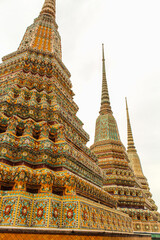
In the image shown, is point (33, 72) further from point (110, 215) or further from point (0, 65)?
point (110, 215)

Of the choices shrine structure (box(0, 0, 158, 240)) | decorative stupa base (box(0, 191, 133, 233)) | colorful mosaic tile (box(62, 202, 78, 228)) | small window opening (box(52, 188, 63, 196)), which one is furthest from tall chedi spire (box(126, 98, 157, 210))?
colorful mosaic tile (box(62, 202, 78, 228))

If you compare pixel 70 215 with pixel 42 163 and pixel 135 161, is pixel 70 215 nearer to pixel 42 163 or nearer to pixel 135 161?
pixel 42 163

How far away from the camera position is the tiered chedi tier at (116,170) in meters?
12.5

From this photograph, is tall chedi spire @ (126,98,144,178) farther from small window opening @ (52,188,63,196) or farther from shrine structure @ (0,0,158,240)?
small window opening @ (52,188,63,196)

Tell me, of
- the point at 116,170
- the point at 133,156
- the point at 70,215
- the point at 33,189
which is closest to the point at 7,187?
the point at 33,189

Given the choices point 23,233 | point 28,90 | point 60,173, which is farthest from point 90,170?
point 23,233

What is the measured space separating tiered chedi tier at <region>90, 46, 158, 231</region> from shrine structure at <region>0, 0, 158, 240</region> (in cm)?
370

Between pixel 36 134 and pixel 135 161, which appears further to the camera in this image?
pixel 135 161

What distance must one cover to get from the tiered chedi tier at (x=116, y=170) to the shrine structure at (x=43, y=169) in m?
3.70

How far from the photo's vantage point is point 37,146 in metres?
5.50

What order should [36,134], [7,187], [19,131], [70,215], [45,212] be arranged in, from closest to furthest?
[45,212], [70,215], [7,187], [19,131], [36,134]

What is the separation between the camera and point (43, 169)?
4910 millimetres

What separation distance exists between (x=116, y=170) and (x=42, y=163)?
10.1 metres

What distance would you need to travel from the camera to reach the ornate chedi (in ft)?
14.0
